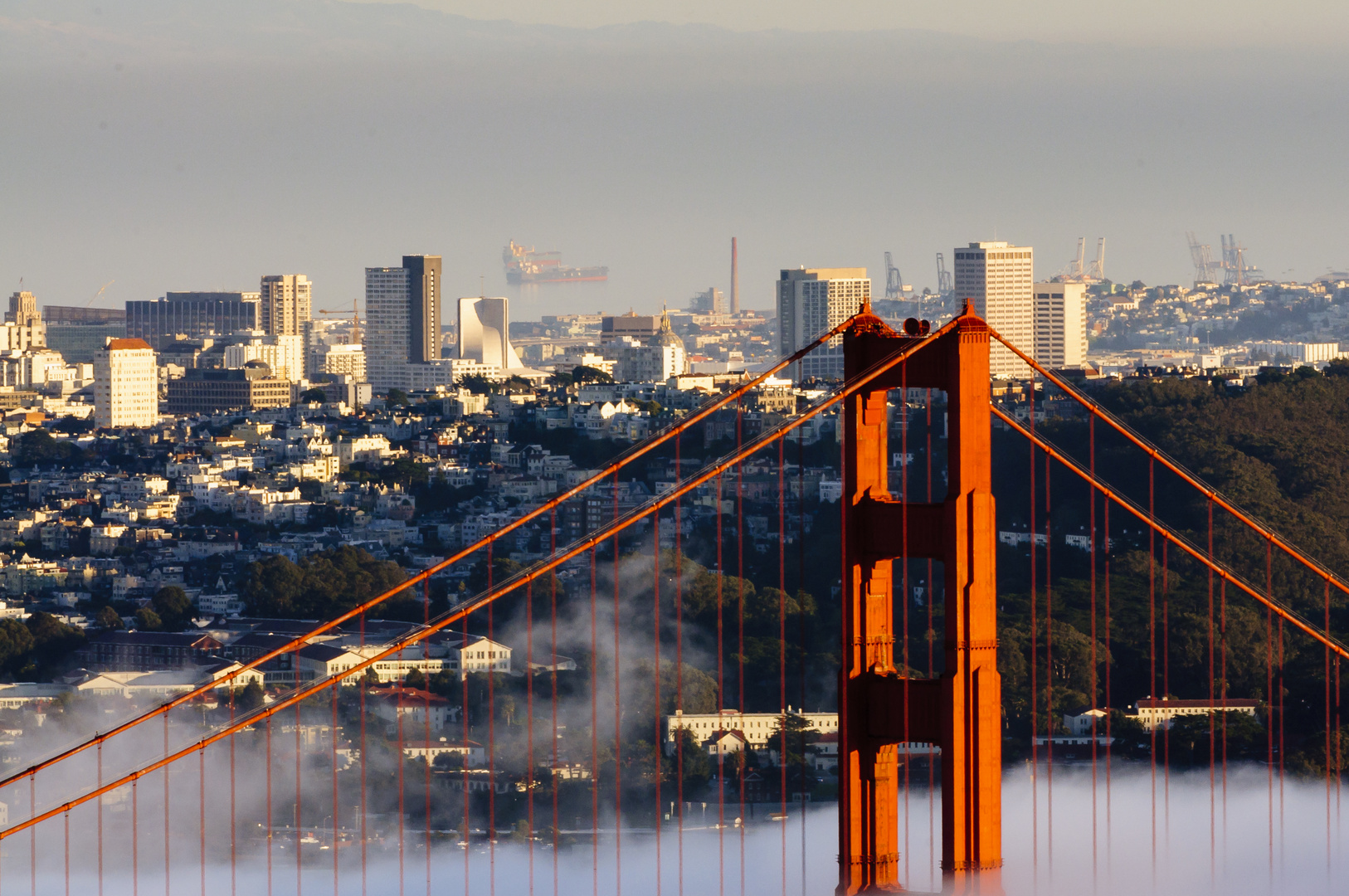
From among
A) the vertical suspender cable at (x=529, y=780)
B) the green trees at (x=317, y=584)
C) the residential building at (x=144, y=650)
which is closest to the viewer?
the vertical suspender cable at (x=529, y=780)

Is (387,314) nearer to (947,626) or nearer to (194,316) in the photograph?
(194,316)

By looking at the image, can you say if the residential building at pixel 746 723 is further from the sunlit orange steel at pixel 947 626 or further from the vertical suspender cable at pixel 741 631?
the sunlit orange steel at pixel 947 626

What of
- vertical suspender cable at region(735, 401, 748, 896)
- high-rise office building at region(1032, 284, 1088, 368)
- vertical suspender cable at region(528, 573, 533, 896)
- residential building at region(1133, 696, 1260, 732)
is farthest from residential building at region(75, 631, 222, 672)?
high-rise office building at region(1032, 284, 1088, 368)

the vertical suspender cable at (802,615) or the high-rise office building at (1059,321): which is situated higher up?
the high-rise office building at (1059,321)

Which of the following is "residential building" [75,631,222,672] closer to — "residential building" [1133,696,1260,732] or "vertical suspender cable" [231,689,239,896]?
"vertical suspender cable" [231,689,239,896]

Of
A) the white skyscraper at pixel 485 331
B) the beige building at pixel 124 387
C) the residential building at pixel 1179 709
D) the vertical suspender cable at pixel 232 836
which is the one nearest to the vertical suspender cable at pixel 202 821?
the vertical suspender cable at pixel 232 836

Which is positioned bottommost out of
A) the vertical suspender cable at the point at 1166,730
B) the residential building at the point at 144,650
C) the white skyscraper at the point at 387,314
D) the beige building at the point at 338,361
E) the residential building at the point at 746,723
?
the residential building at the point at 144,650

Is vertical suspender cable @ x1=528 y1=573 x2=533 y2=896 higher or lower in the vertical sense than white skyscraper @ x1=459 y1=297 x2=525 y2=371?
lower

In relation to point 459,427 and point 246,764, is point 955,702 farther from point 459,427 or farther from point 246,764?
point 459,427
